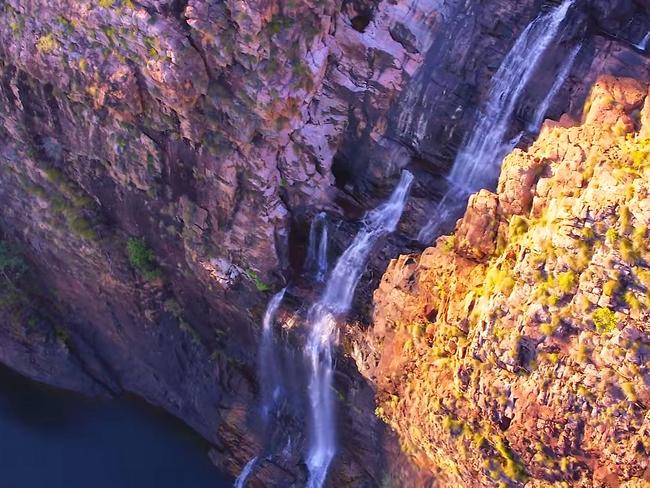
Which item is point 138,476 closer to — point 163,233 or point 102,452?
point 102,452

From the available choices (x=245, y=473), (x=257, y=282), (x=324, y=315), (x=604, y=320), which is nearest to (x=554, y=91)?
(x=604, y=320)

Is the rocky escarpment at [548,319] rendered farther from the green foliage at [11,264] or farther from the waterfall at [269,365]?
the green foliage at [11,264]

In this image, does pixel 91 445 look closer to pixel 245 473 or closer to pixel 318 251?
pixel 245 473

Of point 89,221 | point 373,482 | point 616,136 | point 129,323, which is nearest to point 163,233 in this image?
point 89,221

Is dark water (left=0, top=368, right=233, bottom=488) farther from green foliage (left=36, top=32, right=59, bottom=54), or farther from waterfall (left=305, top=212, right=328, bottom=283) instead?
green foliage (left=36, top=32, right=59, bottom=54)

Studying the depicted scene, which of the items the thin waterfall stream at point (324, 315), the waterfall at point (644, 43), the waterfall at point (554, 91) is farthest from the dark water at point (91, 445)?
the waterfall at point (644, 43)

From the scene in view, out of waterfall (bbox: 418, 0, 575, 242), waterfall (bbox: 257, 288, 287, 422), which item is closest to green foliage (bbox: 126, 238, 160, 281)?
waterfall (bbox: 257, 288, 287, 422)

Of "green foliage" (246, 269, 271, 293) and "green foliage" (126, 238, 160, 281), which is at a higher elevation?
"green foliage" (246, 269, 271, 293)
